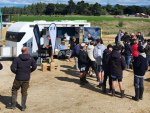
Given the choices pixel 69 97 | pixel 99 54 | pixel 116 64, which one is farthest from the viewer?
pixel 99 54

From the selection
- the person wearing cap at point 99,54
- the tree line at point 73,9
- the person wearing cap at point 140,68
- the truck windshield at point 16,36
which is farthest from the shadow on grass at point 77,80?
the tree line at point 73,9

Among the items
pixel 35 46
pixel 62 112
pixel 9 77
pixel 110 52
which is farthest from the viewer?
pixel 35 46

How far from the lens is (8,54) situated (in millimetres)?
14266

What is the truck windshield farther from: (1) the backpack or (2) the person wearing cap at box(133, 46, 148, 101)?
(2) the person wearing cap at box(133, 46, 148, 101)

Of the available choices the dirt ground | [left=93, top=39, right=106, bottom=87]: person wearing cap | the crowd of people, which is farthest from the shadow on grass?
[left=93, top=39, right=106, bottom=87]: person wearing cap

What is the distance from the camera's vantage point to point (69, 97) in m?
8.33

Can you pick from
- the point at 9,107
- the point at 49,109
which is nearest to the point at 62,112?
the point at 49,109

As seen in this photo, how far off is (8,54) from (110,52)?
24.9ft

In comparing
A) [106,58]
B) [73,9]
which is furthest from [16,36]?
[73,9]

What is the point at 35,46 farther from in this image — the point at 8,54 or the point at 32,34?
the point at 8,54

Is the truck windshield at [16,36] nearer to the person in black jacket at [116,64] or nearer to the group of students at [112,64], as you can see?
the group of students at [112,64]

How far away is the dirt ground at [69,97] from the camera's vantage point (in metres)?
7.28

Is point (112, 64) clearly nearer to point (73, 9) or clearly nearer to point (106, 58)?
point (106, 58)

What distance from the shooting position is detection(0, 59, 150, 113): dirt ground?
728cm
